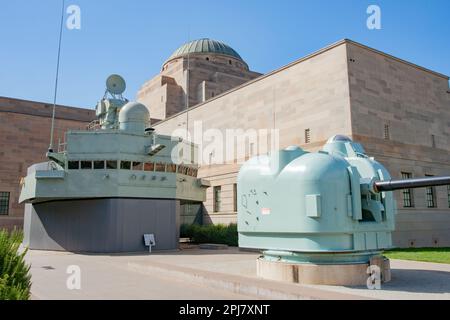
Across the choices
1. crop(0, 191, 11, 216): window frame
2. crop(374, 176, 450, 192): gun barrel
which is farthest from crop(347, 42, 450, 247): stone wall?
crop(0, 191, 11, 216): window frame

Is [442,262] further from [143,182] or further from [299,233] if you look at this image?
[143,182]

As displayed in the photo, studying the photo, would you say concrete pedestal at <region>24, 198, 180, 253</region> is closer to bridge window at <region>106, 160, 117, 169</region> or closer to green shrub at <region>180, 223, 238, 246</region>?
bridge window at <region>106, 160, 117, 169</region>

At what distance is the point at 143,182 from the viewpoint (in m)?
23.8

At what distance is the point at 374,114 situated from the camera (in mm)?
23453

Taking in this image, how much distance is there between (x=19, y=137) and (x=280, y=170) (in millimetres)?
42335

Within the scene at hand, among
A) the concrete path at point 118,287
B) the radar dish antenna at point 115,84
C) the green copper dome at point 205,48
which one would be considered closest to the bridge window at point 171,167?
the radar dish antenna at point 115,84

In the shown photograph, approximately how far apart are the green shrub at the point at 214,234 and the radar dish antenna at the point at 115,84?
12500 mm

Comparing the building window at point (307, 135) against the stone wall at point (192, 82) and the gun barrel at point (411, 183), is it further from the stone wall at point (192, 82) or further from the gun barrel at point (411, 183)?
the stone wall at point (192, 82)

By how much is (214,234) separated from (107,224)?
8.30 meters

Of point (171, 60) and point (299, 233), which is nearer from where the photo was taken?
point (299, 233)

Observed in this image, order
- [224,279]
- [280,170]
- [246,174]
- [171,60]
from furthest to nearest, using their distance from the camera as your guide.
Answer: [171,60] → [246,174] → [280,170] → [224,279]

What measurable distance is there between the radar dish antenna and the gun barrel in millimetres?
25351

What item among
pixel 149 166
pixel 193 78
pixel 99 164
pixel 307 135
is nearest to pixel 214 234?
pixel 149 166

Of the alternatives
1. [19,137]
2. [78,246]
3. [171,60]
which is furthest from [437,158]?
[19,137]
